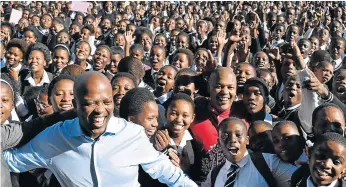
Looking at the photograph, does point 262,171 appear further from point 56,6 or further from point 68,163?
point 56,6

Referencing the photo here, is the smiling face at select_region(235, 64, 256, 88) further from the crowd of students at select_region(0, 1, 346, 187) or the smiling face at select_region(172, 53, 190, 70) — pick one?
the smiling face at select_region(172, 53, 190, 70)

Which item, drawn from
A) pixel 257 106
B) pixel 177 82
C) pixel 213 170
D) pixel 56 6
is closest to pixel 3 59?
pixel 177 82

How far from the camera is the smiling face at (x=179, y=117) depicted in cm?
285

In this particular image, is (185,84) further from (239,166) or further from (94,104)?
(94,104)

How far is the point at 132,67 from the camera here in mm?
4309

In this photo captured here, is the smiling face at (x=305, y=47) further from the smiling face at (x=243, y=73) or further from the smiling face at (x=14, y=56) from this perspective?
the smiling face at (x=14, y=56)

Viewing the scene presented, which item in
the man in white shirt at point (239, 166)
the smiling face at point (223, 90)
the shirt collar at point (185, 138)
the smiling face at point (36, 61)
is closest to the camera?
the man in white shirt at point (239, 166)

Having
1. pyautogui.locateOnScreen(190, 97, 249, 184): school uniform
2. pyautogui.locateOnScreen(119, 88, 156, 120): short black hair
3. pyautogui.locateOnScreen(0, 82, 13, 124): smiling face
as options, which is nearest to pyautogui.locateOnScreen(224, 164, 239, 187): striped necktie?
pyautogui.locateOnScreen(190, 97, 249, 184): school uniform

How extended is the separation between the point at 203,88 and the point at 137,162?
6.77 feet

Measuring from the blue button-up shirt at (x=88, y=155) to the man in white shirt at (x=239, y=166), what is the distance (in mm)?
441

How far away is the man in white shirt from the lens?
2438 mm

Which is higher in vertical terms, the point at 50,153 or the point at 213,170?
the point at 50,153

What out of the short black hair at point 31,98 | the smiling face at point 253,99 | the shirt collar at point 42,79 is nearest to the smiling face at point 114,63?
the shirt collar at point 42,79

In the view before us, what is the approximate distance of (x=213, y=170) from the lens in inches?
101
